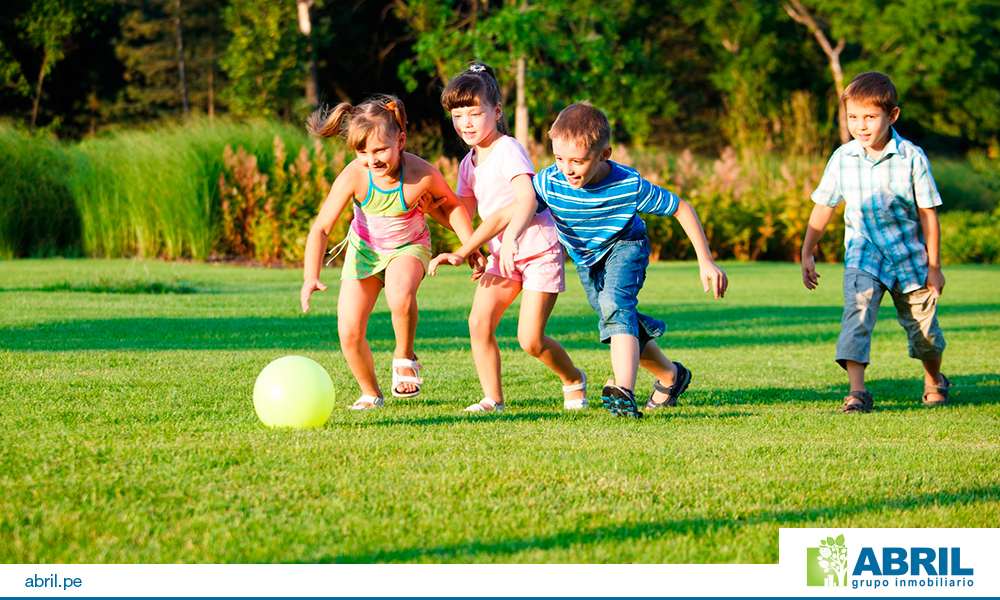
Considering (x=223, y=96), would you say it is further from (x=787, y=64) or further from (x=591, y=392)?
(x=591, y=392)

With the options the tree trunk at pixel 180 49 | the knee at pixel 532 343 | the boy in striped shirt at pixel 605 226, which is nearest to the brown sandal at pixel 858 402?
the boy in striped shirt at pixel 605 226

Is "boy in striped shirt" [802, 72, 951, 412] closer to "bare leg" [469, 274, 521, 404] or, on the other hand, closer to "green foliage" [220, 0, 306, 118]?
"bare leg" [469, 274, 521, 404]

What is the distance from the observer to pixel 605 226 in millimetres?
6707

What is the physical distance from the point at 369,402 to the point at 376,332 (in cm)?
428

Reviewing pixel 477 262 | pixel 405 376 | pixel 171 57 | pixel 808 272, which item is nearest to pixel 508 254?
pixel 477 262

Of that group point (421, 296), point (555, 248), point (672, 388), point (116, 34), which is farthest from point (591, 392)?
point (116, 34)

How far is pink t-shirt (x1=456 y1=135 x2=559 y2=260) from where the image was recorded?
6.64m

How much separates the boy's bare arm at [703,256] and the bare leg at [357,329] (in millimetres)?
1699

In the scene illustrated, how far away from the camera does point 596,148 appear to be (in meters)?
6.44

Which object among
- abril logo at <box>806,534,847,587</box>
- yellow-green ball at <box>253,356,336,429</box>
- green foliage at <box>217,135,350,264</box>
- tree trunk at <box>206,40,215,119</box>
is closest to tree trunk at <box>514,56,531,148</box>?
green foliage at <box>217,135,350,264</box>

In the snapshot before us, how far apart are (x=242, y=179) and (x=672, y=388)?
14.5 meters

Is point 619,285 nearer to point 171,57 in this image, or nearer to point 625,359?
point 625,359

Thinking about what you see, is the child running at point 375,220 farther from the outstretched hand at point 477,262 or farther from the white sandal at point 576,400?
the white sandal at point 576,400

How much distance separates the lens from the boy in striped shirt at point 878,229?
7199mm
